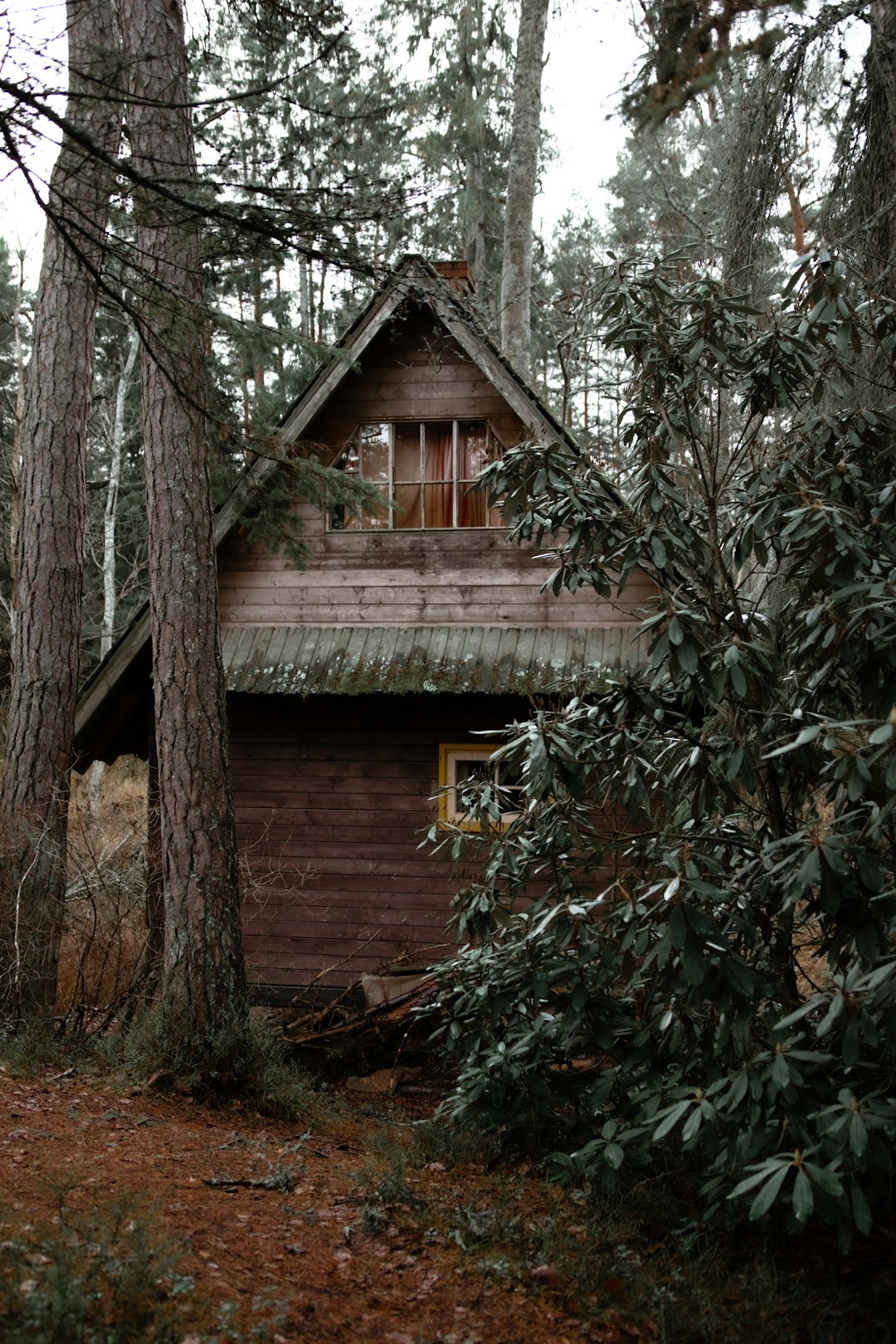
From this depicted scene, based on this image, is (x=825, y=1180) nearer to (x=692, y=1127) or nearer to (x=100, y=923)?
(x=692, y=1127)

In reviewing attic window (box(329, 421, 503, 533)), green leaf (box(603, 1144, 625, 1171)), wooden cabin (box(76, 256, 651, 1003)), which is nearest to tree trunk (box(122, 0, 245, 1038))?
wooden cabin (box(76, 256, 651, 1003))

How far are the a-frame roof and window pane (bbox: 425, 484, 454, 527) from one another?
1251 mm

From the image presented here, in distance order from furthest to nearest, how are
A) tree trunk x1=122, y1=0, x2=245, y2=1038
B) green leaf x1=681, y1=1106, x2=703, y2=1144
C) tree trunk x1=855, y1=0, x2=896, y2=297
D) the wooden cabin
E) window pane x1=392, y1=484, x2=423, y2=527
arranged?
1. window pane x1=392, y1=484, x2=423, y2=527
2. the wooden cabin
3. tree trunk x1=122, y1=0, x2=245, y2=1038
4. tree trunk x1=855, y1=0, x2=896, y2=297
5. green leaf x1=681, y1=1106, x2=703, y2=1144

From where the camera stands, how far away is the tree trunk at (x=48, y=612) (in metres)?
8.30

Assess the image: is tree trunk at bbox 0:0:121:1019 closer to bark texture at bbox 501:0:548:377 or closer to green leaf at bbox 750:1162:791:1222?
green leaf at bbox 750:1162:791:1222

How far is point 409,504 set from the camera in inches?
465

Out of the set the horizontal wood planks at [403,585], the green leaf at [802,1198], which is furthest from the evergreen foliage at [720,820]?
the horizontal wood planks at [403,585]

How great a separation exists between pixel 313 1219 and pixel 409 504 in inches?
320

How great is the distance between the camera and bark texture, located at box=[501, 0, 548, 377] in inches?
679

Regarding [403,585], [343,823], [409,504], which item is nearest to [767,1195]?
[343,823]

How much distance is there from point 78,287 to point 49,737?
3.93 m

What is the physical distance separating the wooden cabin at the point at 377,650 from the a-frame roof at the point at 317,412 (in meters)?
0.02

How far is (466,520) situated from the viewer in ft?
38.0

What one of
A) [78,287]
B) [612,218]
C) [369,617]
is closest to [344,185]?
[78,287]
